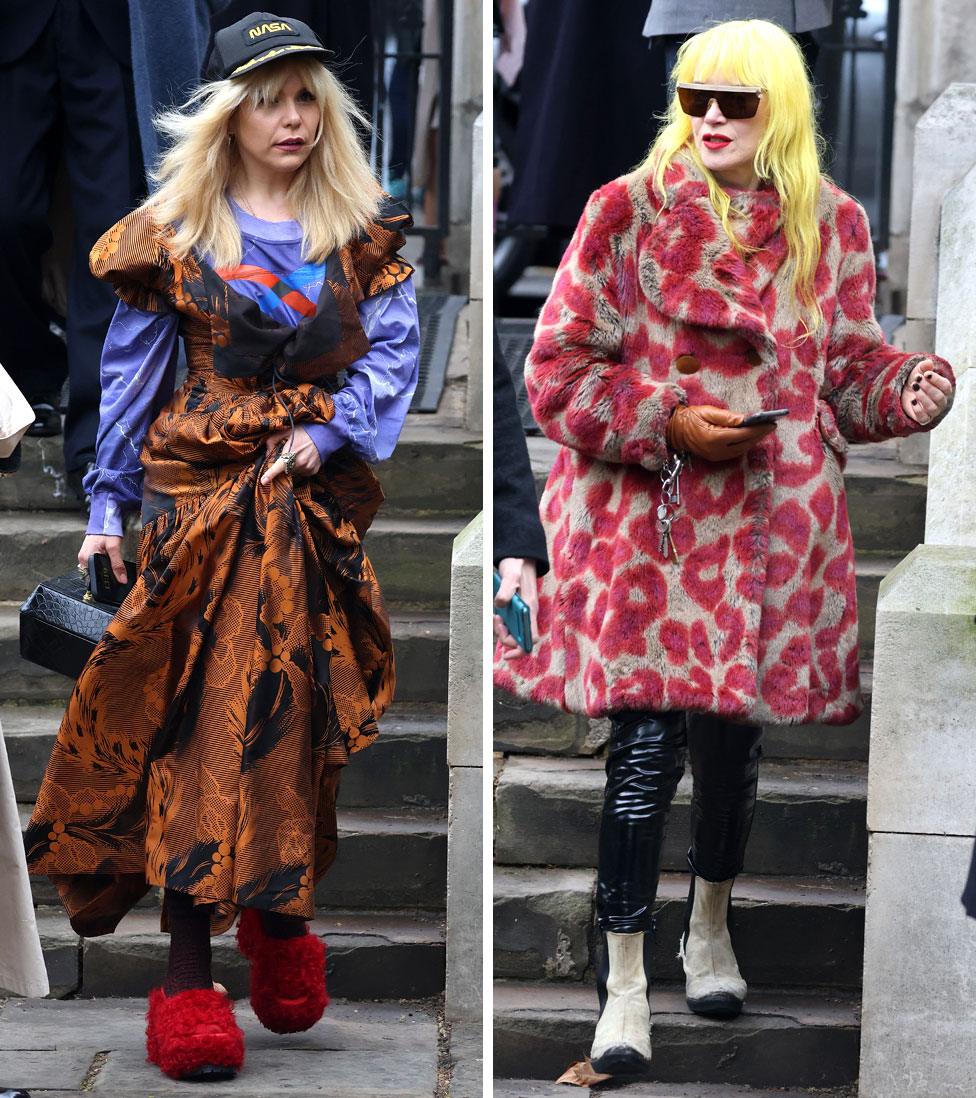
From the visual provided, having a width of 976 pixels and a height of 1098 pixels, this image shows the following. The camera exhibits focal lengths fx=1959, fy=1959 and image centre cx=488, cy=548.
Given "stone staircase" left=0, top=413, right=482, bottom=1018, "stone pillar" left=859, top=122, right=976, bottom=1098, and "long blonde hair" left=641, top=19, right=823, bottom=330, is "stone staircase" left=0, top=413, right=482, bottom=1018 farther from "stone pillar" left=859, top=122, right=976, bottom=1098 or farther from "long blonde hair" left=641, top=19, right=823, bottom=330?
"long blonde hair" left=641, top=19, right=823, bottom=330

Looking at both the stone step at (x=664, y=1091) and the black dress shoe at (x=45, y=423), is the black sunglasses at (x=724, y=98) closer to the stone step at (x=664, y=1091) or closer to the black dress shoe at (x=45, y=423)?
the stone step at (x=664, y=1091)

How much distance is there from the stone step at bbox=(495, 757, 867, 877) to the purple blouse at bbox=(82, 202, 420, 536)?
0.71 metres

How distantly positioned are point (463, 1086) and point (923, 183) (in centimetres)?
253

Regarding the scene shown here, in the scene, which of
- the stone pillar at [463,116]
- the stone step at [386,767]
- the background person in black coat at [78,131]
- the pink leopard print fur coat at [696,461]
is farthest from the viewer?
the stone pillar at [463,116]

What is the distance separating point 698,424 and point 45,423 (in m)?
2.55

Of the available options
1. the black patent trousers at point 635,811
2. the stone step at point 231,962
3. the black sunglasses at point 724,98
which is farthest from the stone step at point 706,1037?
the black sunglasses at point 724,98

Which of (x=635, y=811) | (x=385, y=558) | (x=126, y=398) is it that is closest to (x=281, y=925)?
(x=635, y=811)

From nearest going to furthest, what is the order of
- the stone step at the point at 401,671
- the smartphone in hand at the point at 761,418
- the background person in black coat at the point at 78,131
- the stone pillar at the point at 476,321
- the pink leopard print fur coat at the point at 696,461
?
the smartphone in hand at the point at 761,418 → the pink leopard print fur coat at the point at 696,461 → the stone step at the point at 401,671 → the background person in black coat at the point at 78,131 → the stone pillar at the point at 476,321

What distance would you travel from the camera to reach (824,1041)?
3.76 metres

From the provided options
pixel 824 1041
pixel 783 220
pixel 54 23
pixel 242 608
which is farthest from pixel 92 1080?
pixel 54 23

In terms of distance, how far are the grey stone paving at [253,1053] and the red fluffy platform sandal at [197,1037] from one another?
0.03m

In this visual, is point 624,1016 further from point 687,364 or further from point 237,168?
point 237,168

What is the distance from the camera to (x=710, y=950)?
3.77 m

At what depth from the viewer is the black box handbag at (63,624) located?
3.83 meters
